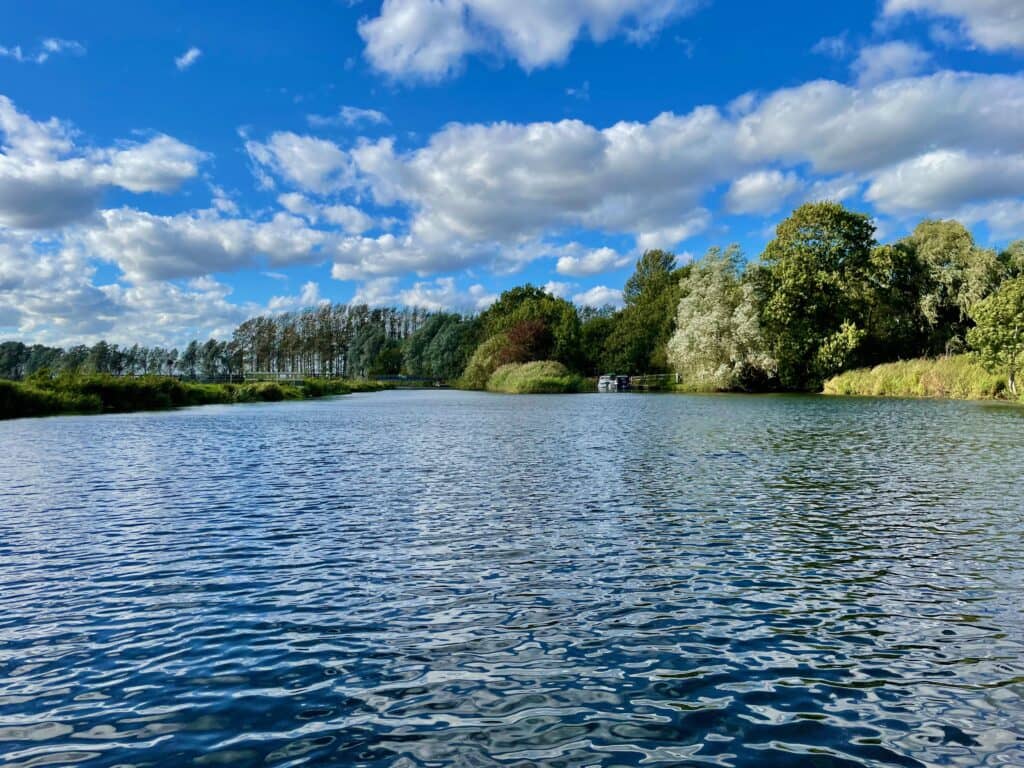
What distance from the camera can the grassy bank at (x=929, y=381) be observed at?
52781 millimetres

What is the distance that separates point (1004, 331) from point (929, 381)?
1329cm

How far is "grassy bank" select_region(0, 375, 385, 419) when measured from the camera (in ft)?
150

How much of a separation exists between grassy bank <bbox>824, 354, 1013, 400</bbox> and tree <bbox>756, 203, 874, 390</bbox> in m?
5.77

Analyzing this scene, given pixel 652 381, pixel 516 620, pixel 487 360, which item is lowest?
pixel 516 620

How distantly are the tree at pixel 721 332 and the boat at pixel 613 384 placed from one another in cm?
2371

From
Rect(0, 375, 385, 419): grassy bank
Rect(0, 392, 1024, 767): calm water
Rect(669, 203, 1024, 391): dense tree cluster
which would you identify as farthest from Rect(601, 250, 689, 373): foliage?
Rect(0, 392, 1024, 767): calm water

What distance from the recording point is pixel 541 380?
96.0 m

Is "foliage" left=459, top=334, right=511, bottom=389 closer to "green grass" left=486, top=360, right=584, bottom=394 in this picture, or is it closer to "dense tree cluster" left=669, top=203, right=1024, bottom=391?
"green grass" left=486, top=360, right=584, bottom=394

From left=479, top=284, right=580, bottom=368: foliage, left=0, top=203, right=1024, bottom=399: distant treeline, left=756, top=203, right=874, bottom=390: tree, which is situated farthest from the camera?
left=479, top=284, right=580, bottom=368: foliage

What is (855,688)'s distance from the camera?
6.38 metres

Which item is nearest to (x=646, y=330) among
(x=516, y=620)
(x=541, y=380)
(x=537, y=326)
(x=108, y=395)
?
(x=537, y=326)

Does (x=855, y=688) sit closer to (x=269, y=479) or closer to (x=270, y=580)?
(x=270, y=580)

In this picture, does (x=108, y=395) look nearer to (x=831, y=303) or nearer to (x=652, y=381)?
(x=831, y=303)

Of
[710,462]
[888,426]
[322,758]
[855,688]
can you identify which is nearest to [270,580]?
[322,758]
